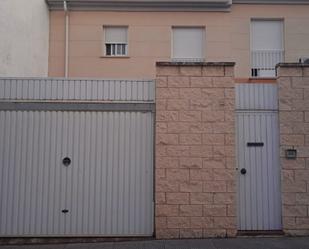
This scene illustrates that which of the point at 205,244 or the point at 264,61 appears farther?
the point at 264,61

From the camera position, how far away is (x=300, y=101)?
321 inches

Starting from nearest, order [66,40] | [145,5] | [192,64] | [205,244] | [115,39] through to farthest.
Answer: [205,244] < [192,64] < [66,40] < [145,5] < [115,39]

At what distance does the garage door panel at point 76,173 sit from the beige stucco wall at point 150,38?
18.0 ft

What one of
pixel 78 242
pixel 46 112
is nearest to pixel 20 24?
pixel 46 112

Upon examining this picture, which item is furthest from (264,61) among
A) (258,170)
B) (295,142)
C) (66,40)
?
(66,40)

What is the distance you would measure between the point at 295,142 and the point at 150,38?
271 inches

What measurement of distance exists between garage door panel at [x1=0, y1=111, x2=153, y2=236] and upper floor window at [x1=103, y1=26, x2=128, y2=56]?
6.00 meters

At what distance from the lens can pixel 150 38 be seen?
13406mm

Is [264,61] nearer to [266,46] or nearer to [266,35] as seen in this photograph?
[266,46]

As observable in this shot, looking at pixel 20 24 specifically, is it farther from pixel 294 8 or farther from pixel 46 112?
pixel 294 8

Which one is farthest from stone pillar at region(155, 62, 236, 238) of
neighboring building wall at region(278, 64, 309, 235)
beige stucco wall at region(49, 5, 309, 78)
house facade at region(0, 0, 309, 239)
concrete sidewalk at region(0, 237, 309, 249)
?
beige stucco wall at region(49, 5, 309, 78)

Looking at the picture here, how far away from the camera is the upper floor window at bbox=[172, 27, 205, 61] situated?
13.4m

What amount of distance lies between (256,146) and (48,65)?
26.2 feet

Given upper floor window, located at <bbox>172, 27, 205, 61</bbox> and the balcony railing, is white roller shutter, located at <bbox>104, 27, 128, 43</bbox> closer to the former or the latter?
upper floor window, located at <bbox>172, 27, 205, 61</bbox>
